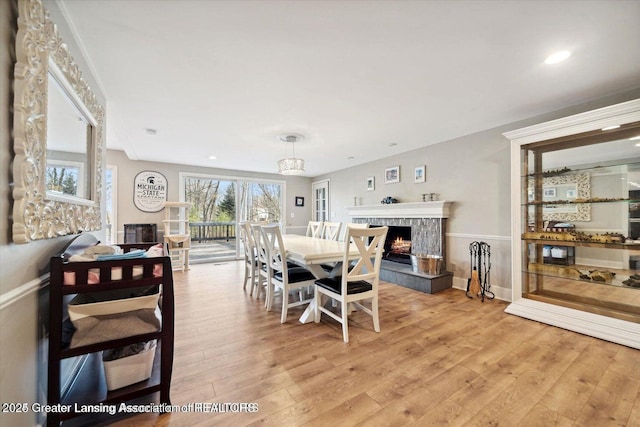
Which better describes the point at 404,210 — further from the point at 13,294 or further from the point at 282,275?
the point at 13,294

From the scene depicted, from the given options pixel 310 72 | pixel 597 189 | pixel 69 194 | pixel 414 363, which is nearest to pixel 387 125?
pixel 310 72

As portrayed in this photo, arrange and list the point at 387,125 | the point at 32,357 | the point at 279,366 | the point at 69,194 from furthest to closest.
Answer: the point at 387,125 < the point at 279,366 < the point at 69,194 < the point at 32,357

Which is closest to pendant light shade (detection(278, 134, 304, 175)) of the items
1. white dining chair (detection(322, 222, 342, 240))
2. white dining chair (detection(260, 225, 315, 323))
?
white dining chair (detection(322, 222, 342, 240))

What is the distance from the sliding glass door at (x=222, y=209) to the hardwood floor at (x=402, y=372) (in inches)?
150

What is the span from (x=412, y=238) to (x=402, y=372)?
2833mm

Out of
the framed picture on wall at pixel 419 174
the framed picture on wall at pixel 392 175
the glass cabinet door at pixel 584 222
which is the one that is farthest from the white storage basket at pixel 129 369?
the framed picture on wall at pixel 392 175

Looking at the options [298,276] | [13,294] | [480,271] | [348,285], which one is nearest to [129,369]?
[13,294]

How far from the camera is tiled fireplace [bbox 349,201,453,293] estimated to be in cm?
369

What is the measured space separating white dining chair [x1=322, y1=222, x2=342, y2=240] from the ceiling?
1520 mm

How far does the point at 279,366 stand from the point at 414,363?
1.01 meters

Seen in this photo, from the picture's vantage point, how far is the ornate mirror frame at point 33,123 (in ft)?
3.33

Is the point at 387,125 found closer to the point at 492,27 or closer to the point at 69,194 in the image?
the point at 492,27

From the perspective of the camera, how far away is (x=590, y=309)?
8.18ft

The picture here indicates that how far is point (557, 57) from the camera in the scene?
1.89 meters
